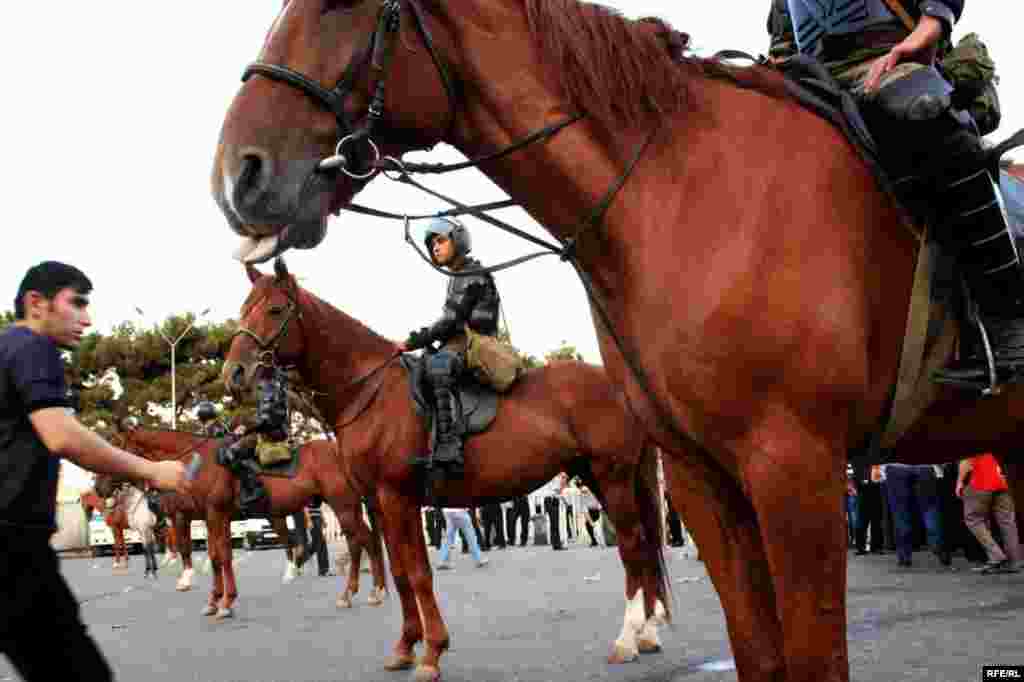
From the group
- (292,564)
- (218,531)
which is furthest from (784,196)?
(292,564)

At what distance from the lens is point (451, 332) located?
1017 centimetres

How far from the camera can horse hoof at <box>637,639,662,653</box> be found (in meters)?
8.77

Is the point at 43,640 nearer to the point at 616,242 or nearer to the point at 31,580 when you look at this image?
the point at 31,580

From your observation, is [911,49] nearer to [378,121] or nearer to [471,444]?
[378,121]

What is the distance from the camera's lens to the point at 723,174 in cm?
346

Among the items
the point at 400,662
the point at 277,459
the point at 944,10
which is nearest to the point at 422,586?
the point at 400,662

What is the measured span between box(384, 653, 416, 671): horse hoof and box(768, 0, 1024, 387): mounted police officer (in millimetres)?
6449

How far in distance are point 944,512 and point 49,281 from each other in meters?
15.4

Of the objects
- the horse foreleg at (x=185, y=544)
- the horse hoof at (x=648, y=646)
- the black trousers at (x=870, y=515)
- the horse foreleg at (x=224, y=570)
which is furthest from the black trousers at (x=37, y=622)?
the horse foreleg at (x=185, y=544)

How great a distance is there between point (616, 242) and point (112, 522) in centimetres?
3388

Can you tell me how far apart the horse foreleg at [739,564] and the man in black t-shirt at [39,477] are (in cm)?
202

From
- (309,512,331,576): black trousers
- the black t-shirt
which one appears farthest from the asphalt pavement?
(309,512,331,576): black trousers

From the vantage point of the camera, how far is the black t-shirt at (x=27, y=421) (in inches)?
173

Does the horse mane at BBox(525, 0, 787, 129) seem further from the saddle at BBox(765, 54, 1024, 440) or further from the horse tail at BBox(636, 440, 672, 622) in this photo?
the horse tail at BBox(636, 440, 672, 622)
